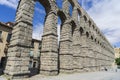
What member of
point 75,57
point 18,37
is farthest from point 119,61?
point 18,37

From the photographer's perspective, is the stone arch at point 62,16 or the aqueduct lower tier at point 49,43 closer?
the aqueduct lower tier at point 49,43

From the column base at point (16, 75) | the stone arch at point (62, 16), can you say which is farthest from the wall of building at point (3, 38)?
the column base at point (16, 75)

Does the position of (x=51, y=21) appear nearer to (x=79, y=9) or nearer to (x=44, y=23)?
(x=44, y=23)

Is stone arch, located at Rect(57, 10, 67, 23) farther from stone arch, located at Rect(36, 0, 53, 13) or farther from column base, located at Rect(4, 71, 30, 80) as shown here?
column base, located at Rect(4, 71, 30, 80)

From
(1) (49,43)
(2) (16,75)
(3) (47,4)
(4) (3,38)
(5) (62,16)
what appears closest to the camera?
(2) (16,75)

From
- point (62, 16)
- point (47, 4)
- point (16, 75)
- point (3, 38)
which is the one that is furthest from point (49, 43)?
point (3, 38)

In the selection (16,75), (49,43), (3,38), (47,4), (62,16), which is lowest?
(16,75)

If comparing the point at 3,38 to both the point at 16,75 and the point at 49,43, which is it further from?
the point at 16,75

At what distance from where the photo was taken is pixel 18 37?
909 cm

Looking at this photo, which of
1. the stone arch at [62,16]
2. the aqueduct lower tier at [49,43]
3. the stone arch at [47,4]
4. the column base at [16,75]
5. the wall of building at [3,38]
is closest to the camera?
the column base at [16,75]

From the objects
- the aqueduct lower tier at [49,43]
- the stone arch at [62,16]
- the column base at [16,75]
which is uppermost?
the stone arch at [62,16]

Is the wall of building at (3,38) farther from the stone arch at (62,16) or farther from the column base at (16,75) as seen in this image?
the column base at (16,75)

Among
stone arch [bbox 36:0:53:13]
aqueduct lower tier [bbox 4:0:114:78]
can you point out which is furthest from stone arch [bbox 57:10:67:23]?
stone arch [bbox 36:0:53:13]

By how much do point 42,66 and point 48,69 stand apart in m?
0.80
